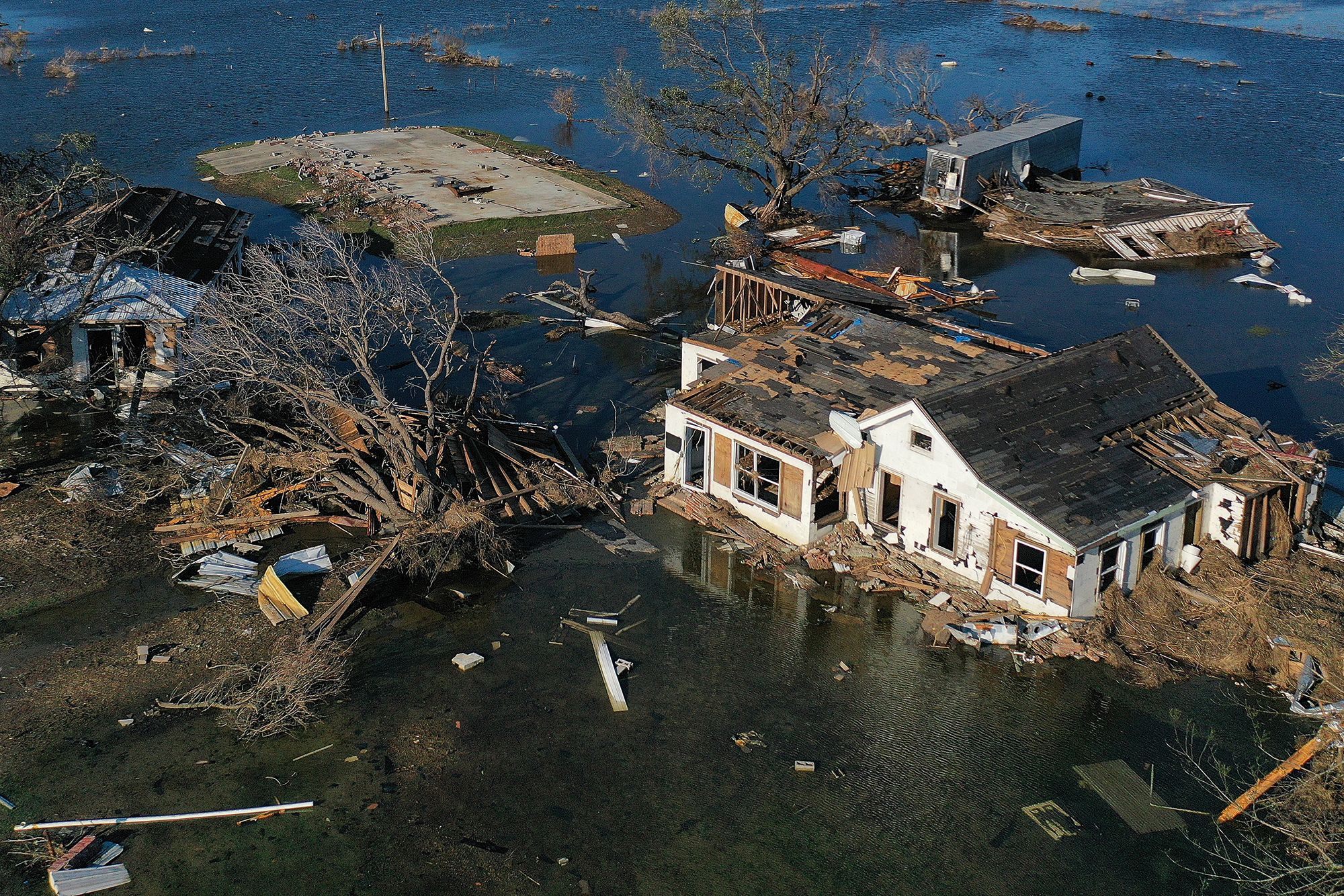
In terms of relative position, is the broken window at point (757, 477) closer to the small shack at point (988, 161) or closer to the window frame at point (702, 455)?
the window frame at point (702, 455)

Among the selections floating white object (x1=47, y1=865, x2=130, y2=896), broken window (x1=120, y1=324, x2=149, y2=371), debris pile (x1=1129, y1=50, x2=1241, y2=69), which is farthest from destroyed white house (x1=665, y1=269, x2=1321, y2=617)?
debris pile (x1=1129, y1=50, x2=1241, y2=69)

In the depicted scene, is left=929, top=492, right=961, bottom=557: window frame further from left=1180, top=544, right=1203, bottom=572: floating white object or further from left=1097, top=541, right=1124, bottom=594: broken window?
left=1180, top=544, right=1203, bottom=572: floating white object

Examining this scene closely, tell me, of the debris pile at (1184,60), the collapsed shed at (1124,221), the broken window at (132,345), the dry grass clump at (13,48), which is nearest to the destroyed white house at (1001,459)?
the broken window at (132,345)

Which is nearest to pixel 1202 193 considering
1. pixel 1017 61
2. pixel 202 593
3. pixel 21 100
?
pixel 1017 61

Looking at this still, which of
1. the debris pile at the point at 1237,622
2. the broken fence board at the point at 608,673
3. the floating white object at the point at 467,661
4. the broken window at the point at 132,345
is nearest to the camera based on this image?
the broken fence board at the point at 608,673

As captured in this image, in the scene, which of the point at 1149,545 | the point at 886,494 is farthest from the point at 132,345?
the point at 1149,545

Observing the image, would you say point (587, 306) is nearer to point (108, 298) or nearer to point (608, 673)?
point (108, 298)

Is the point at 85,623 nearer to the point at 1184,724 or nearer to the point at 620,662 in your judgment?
the point at 620,662
